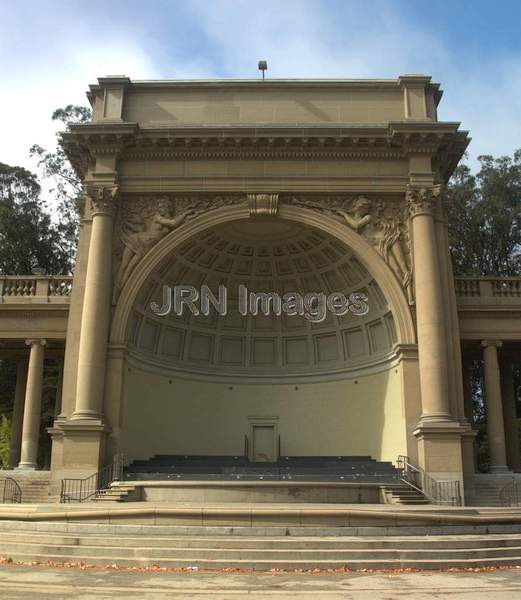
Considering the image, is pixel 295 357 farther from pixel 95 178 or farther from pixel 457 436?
pixel 95 178

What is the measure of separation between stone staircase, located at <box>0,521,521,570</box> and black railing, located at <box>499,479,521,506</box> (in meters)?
9.28

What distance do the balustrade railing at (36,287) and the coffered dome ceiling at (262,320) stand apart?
347 centimetres

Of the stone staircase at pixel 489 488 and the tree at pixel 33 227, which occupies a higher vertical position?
the tree at pixel 33 227

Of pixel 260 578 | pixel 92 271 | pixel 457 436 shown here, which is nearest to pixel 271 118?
pixel 92 271

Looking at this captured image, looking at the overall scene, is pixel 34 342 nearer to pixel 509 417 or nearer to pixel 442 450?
pixel 442 450

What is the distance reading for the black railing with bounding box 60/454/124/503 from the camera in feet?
71.4

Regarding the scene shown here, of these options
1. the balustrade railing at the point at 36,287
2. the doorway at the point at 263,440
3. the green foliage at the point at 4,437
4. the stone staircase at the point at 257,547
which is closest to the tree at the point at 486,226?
A: the doorway at the point at 263,440

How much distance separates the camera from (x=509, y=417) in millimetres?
28438

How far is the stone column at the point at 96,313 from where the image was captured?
917 inches

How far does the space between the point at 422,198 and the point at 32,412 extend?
16.6 metres

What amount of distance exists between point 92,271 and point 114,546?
44.3 feet

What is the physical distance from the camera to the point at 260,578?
36.0 ft

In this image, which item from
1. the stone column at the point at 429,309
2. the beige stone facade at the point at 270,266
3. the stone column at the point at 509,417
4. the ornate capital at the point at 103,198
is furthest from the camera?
the stone column at the point at 509,417

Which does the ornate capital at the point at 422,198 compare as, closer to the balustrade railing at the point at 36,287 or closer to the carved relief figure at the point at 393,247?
the carved relief figure at the point at 393,247
